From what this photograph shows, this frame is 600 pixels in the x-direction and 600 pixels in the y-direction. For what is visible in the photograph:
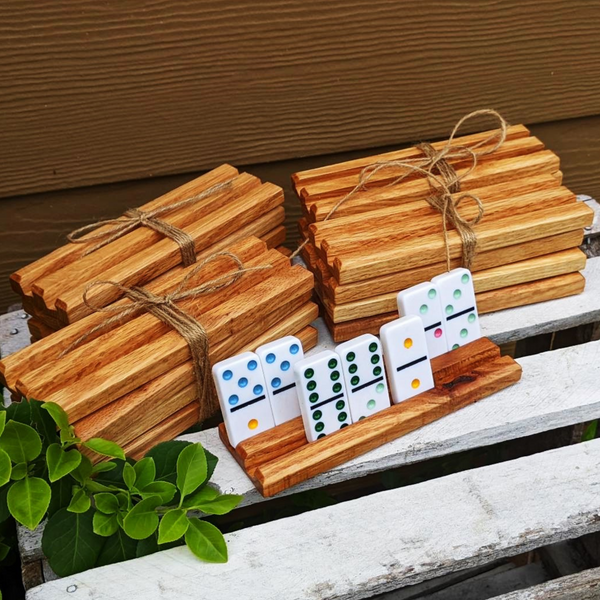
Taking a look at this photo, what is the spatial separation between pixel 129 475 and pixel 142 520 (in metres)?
0.06

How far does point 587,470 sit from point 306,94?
3.03 feet

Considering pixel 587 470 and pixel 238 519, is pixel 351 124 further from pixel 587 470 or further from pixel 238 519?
pixel 238 519

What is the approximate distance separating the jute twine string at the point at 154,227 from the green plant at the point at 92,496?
0.36 m

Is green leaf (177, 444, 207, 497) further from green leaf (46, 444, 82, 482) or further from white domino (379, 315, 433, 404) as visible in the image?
white domino (379, 315, 433, 404)

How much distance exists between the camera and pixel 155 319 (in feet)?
3.91

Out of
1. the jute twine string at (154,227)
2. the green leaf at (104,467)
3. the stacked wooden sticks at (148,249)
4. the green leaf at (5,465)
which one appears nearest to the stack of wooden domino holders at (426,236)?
the stacked wooden sticks at (148,249)

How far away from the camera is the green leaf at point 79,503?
3.32ft

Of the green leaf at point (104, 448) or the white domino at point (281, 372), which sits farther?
the white domino at point (281, 372)

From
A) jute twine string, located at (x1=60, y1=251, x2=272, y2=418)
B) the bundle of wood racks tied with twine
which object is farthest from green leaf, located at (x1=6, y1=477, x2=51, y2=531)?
jute twine string, located at (x1=60, y1=251, x2=272, y2=418)

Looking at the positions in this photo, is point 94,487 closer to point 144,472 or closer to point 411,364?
point 144,472

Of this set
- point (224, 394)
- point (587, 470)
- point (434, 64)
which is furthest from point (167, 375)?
point (434, 64)

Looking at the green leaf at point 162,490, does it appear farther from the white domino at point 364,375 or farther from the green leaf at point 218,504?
the white domino at point 364,375

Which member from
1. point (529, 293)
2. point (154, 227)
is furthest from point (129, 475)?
point (529, 293)

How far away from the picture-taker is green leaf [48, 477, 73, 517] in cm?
105
